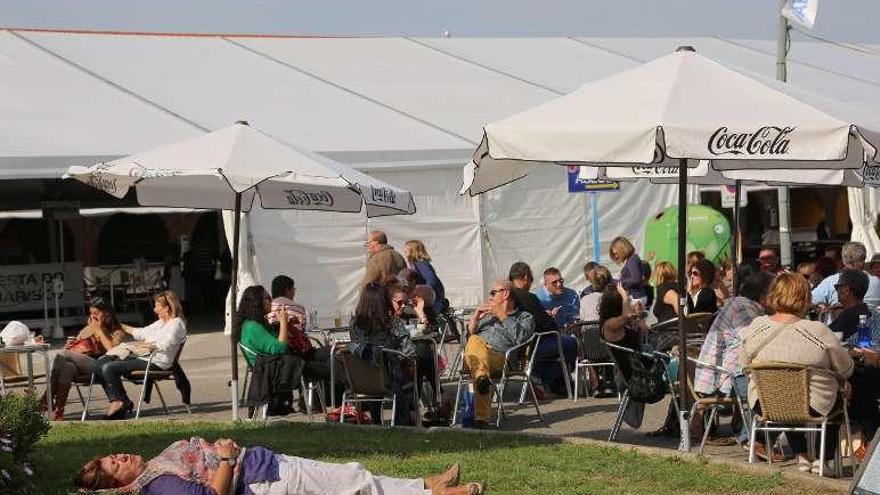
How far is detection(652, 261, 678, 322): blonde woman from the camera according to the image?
1216cm

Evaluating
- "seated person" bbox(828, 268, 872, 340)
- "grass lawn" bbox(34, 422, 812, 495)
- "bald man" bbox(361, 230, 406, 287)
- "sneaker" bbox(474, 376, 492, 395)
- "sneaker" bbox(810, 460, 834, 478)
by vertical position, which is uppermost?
"bald man" bbox(361, 230, 406, 287)

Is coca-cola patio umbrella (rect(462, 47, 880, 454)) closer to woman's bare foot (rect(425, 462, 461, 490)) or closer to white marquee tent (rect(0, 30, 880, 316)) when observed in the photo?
woman's bare foot (rect(425, 462, 461, 490))

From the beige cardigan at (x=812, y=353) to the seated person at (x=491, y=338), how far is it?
2.92 meters

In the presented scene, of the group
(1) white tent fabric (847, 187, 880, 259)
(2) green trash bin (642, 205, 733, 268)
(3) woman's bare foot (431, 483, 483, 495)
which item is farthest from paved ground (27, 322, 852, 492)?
(1) white tent fabric (847, 187, 880, 259)

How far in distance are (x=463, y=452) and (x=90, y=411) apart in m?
4.76

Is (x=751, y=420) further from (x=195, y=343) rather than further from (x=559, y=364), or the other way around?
(x=195, y=343)

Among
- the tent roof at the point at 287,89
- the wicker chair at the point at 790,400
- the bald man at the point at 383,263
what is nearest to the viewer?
the wicker chair at the point at 790,400

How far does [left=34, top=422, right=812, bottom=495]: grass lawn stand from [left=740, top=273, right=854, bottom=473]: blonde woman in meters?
0.53

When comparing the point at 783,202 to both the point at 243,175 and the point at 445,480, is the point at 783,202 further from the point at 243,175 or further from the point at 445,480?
the point at 445,480

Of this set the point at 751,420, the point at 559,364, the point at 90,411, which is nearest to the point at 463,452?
the point at 751,420

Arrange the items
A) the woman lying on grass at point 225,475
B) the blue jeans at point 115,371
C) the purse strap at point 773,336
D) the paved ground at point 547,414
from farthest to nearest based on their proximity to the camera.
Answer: the blue jeans at point 115,371 < the paved ground at point 547,414 < the purse strap at point 773,336 < the woman lying on grass at point 225,475

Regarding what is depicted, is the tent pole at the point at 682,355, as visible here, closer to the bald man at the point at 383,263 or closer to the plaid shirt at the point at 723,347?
the plaid shirt at the point at 723,347

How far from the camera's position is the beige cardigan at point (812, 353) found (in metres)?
8.31

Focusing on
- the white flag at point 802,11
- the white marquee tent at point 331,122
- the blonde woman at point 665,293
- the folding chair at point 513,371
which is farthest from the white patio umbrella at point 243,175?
the white flag at point 802,11
